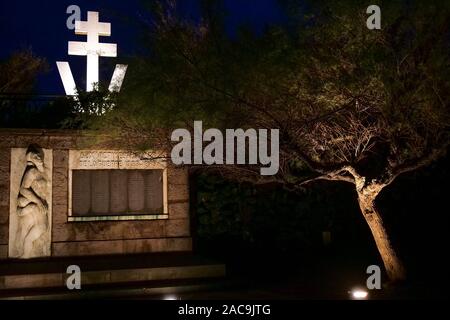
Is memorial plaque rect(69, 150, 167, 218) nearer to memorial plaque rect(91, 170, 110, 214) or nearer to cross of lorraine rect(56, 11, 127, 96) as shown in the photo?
memorial plaque rect(91, 170, 110, 214)

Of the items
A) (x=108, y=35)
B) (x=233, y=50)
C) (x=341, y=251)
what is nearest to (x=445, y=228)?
(x=341, y=251)

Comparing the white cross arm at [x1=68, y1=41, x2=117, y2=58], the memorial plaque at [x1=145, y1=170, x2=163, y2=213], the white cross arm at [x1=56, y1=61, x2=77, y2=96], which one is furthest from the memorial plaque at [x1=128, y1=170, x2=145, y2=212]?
the white cross arm at [x1=68, y1=41, x2=117, y2=58]

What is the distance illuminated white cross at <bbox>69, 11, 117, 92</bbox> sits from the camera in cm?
1273

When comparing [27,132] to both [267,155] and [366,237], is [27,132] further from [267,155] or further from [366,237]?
[366,237]

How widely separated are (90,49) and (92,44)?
5.8 inches

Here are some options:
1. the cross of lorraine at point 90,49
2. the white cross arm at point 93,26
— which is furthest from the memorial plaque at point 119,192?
the white cross arm at point 93,26

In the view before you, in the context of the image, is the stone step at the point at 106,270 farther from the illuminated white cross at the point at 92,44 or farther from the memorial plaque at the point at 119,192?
the illuminated white cross at the point at 92,44

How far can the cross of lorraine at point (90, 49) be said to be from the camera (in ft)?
41.3

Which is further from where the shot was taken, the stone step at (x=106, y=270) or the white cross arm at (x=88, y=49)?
the white cross arm at (x=88, y=49)

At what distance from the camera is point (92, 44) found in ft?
42.2

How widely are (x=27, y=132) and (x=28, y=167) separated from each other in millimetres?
791

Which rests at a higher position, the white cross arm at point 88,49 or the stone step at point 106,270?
the white cross arm at point 88,49

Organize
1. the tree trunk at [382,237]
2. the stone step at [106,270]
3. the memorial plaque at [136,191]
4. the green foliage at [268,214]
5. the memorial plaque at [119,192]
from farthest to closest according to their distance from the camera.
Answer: the green foliage at [268,214] < the memorial plaque at [136,191] < the memorial plaque at [119,192] < the stone step at [106,270] < the tree trunk at [382,237]

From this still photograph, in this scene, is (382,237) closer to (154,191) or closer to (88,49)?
(154,191)
